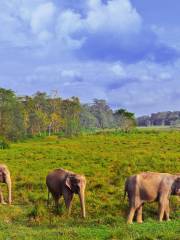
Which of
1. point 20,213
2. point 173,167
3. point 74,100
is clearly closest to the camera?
point 20,213

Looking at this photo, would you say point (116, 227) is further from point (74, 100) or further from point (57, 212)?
point (74, 100)

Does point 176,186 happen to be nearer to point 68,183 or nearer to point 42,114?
point 68,183

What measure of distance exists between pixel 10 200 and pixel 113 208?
371cm

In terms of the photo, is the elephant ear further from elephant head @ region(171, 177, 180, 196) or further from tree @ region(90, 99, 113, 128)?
tree @ region(90, 99, 113, 128)

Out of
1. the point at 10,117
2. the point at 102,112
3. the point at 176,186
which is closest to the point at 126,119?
the point at 10,117

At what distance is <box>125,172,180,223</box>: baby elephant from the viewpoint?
38.0 feet

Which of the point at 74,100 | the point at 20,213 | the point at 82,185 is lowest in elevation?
the point at 20,213

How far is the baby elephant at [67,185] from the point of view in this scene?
13077mm

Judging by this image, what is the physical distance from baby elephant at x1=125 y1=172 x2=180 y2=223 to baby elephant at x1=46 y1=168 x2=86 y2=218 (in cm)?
171

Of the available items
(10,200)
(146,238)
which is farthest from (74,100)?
(146,238)

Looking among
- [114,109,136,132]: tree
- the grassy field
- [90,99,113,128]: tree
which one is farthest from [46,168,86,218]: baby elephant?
[90,99,113,128]: tree

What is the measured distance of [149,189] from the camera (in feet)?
38.2

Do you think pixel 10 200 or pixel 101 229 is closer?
pixel 101 229

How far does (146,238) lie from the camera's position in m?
9.50
